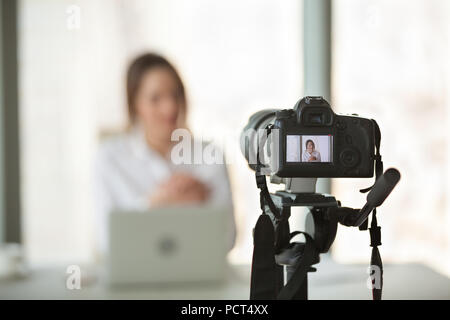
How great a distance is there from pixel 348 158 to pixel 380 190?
0.18 ft

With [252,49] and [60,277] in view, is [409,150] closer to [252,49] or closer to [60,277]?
[252,49]

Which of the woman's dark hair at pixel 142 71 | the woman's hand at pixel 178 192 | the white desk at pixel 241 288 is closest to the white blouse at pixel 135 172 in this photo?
the woman's dark hair at pixel 142 71

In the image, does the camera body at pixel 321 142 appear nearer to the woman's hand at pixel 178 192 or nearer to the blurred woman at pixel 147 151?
the woman's hand at pixel 178 192

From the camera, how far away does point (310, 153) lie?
25.1 inches

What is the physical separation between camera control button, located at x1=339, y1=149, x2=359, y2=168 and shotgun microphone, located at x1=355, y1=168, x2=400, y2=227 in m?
0.04

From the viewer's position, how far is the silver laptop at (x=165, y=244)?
4.03 ft

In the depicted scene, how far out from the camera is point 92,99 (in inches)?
103

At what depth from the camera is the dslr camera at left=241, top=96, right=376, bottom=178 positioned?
2.06ft

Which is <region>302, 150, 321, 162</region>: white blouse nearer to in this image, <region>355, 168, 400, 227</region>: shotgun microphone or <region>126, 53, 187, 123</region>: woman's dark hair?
<region>355, 168, 400, 227</region>: shotgun microphone

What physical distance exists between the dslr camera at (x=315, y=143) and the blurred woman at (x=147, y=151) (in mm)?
1384

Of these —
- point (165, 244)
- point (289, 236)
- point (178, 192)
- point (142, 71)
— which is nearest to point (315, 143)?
point (289, 236)

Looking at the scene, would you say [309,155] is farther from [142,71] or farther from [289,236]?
[142,71]

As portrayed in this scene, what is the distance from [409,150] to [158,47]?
1.33m
